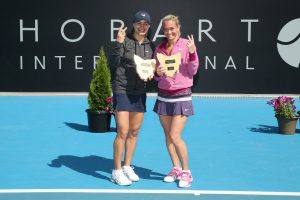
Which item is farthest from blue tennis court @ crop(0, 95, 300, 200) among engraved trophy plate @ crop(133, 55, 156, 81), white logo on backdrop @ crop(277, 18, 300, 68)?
white logo on backdrop @ crop(277, 18, 300, 68)

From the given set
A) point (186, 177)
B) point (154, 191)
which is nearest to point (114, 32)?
point (186, 177)

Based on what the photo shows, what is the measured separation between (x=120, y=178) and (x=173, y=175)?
0.75 metres

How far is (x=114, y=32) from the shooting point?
619 inches

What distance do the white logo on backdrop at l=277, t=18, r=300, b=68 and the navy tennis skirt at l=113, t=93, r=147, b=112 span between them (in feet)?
31.4

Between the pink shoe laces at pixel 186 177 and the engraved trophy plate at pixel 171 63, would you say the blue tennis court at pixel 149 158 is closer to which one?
the pink shoe laces at pixel 186 177

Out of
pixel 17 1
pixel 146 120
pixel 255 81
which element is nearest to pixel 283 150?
pixel 146 120

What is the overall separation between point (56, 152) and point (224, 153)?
2.79m

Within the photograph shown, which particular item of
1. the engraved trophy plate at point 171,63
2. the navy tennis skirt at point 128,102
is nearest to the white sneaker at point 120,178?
the navy tennis skirt at point 128,102

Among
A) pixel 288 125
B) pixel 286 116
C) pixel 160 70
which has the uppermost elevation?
pixel 160 70

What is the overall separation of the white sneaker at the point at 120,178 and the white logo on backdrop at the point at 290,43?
978 centimetres

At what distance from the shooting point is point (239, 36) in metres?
15.8

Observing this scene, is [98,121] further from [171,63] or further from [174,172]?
[171,63]

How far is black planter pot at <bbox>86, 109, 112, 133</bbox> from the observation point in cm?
1060

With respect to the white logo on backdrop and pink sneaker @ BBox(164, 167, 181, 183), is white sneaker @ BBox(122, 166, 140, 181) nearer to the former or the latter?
pink sneaker @ BBox(164, 167, 181, 183)
